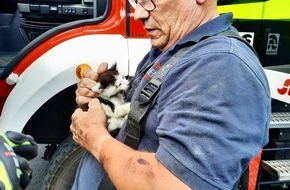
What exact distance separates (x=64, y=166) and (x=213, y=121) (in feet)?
5.65

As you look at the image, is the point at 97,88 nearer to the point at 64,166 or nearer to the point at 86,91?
the point at 86,91

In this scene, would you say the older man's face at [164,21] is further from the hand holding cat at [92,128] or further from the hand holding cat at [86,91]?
the hand holding cat at [86,91]

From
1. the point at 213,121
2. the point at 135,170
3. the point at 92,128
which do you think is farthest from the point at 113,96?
the point at 213,121

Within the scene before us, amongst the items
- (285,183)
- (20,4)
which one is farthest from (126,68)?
(20,4)

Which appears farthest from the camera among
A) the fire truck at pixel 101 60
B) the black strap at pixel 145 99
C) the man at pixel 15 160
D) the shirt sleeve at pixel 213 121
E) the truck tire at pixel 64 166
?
the truck tire at pixel 64 166

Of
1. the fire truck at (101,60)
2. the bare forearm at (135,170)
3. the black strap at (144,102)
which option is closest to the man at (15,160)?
the bare forearm at (135,170)

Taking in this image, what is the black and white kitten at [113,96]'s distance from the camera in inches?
69.1

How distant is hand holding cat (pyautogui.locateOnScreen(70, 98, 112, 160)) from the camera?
4.41 ft

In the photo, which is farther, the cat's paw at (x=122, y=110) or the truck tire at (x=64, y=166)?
the truck tire at (x=64, y=166)

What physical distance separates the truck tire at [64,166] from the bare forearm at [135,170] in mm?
1337

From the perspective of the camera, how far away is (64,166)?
256 cm

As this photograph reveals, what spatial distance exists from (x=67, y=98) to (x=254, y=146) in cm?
184

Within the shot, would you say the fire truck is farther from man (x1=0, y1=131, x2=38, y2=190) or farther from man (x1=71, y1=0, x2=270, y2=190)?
man (x1=0, y1=131, x2=38, y2=190)

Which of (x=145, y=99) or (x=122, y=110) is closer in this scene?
(x=145, y=99)
